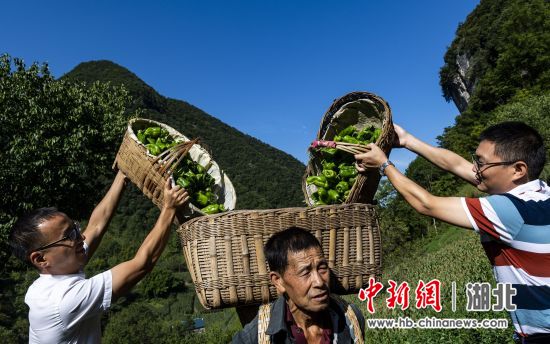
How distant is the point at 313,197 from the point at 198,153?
101 cm

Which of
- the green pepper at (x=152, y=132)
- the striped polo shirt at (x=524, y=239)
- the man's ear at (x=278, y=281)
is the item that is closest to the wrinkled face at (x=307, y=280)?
the man's ear at (x=278, y=281)

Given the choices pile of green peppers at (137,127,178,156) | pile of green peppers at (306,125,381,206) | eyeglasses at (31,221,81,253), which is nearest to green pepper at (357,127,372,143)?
pile of green peppers at (306,125,381,206)

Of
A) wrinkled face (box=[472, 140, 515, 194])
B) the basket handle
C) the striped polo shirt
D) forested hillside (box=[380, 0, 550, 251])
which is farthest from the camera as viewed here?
forested hillside (box=[380, 0, 550, 251])

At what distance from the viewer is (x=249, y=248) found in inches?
101

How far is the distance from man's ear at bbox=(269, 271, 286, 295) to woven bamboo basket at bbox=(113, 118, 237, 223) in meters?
0.65

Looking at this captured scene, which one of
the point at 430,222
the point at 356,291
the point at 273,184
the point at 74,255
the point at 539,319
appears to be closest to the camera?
the point at 539,319

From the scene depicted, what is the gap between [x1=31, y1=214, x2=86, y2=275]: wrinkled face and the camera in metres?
2.48

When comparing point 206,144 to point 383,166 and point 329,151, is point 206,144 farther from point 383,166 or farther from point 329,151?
point 383,166

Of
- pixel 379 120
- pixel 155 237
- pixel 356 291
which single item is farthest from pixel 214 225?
pixel 379 120

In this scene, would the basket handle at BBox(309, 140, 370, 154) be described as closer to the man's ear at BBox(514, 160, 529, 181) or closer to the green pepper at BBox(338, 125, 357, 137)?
the green pepper at BBox(338, 125, 357, 137)

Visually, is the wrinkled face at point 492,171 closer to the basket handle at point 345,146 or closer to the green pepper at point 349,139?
the basket handle at point 345,146

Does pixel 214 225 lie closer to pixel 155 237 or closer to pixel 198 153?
pixel 155 237

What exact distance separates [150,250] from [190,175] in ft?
2.30

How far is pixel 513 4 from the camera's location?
1988 inches
